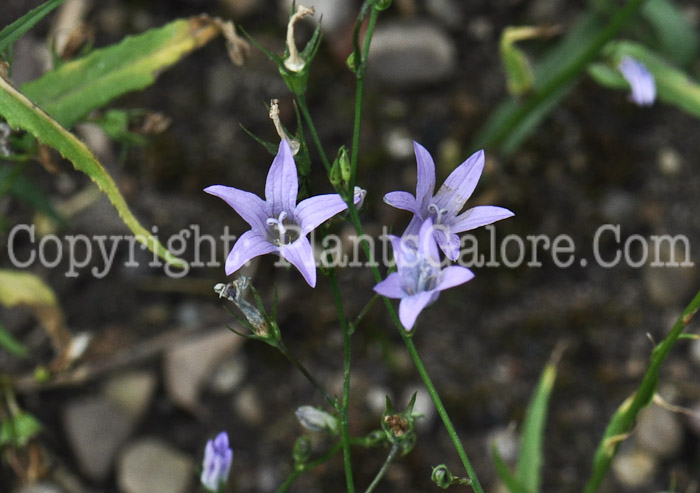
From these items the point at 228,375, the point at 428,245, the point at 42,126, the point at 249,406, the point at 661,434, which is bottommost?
the point at 661,434

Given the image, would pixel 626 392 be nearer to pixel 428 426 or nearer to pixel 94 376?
pixel 428 426

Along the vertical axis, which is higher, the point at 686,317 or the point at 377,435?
the point at 686,317

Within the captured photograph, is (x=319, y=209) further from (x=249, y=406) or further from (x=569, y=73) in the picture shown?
(x=249, y=406)

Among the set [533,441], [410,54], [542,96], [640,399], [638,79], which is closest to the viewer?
[640,399]

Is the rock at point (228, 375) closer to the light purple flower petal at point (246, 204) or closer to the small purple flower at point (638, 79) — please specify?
the light purple flower petal at point (246, 204)

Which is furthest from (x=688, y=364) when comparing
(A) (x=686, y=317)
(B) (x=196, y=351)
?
(B) (x=196, y=351)

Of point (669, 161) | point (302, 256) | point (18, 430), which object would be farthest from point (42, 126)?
point (669, 161)
